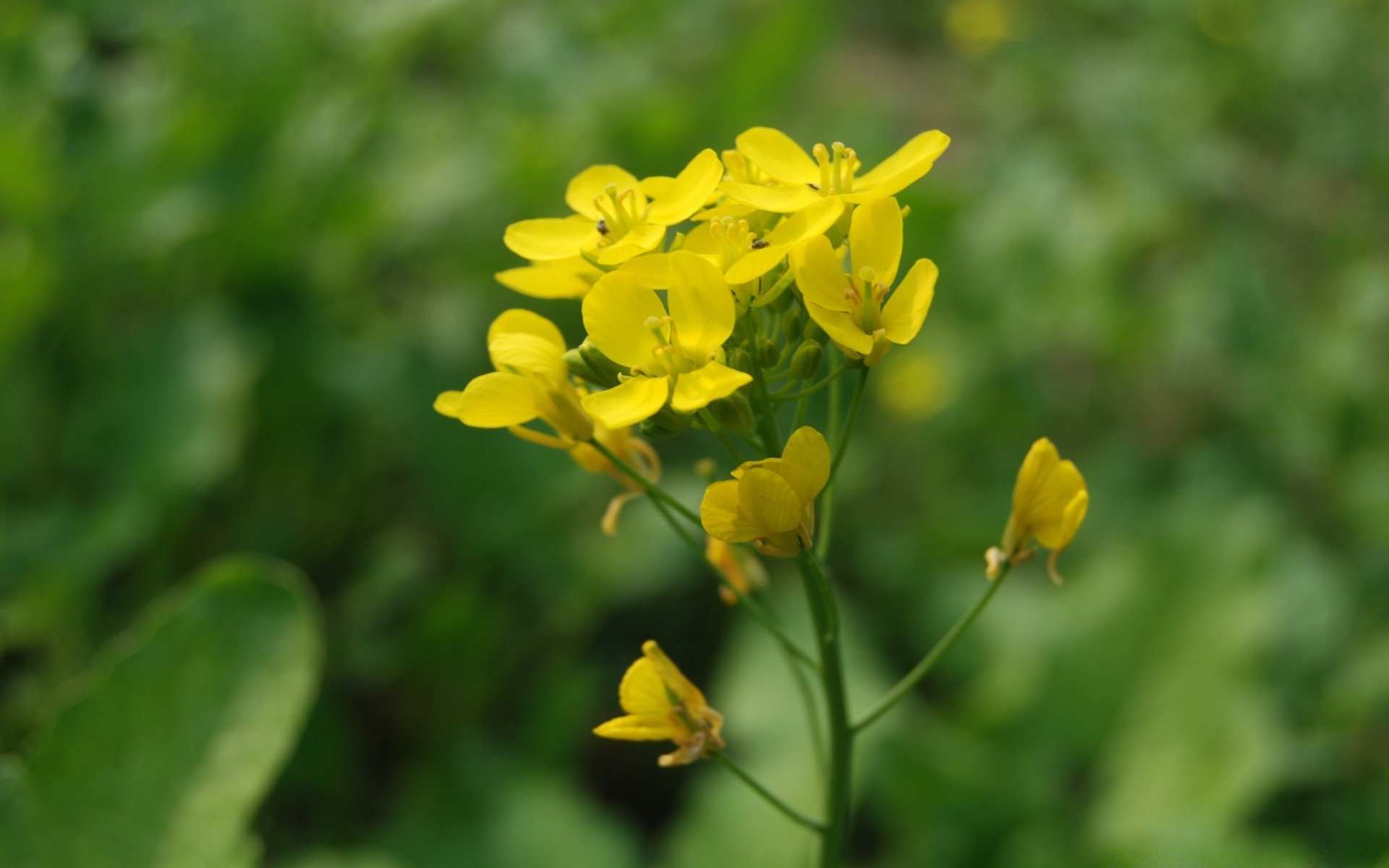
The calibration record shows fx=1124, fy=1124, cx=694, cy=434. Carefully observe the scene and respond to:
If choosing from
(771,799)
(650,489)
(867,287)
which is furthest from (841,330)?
(771,799)

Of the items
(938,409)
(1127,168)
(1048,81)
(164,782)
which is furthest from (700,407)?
(1048,81)

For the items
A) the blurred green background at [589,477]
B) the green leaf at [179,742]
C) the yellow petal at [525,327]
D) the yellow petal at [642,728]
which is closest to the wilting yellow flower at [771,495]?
the yellow petal at [642,728]

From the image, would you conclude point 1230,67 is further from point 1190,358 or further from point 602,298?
point 602,298

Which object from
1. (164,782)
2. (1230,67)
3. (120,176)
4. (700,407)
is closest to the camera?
(700,407)

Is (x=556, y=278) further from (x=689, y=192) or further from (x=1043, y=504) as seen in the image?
(x=1043, y=504)

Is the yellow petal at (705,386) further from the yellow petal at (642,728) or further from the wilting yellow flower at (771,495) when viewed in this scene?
the yellow petal at (642,728)

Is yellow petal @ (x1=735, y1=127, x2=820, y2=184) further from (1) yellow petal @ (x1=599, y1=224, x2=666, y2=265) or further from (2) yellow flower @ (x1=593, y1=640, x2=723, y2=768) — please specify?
→ (2) yellow flower @ (x1=593, y1=640, x2=723, y2=768)
